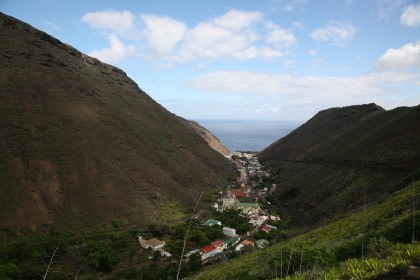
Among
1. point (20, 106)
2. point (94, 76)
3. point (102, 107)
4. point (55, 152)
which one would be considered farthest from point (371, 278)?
point (94, 76)

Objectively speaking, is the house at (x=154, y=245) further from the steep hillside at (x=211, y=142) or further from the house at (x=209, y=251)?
the steep hillside at (x=211, y=142)

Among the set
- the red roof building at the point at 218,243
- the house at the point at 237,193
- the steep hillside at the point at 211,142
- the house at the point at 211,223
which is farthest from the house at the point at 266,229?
the steep hillside at the point at 211,142

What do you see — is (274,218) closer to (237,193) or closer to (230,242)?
(230,242)

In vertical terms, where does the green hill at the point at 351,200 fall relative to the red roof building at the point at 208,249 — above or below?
above

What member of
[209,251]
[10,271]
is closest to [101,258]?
[10,271]

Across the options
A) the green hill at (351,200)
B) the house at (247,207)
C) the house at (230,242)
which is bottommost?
the house at (230,242)

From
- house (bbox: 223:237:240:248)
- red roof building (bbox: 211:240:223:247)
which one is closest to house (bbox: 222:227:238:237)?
house (bbox: 223:237:240:248)

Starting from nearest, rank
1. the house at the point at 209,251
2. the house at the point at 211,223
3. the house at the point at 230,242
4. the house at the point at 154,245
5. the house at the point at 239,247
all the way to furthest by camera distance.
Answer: the house at the point at 209,251
the house at the point at 154,245
the house at the point at 239,247
the house at the point at 230,242
the house at the point at 211,223
